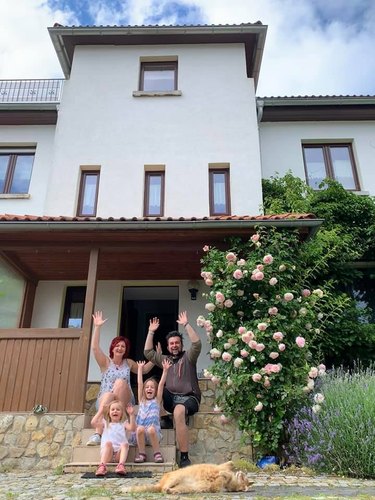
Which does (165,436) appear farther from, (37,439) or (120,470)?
(37,439)

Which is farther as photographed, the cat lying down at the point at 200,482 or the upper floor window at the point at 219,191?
the upper floor window at the point at 219,191

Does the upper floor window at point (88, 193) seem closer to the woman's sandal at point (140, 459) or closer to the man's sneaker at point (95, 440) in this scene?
the man's sneaker at point (95, 440)

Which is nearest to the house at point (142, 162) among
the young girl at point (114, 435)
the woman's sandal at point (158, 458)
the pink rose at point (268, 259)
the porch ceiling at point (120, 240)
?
the porch ceiling at point (120, 240)

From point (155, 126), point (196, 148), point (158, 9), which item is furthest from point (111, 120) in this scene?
point (158, 9)

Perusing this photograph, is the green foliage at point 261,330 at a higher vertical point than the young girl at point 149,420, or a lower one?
higher

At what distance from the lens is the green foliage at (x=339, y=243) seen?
27.3 ft

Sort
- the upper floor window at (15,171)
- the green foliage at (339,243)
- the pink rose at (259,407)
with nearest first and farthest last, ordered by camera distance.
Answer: the pink rose at (259,407) → the green foliage at (339,243) → the upper floor window at (15,171)

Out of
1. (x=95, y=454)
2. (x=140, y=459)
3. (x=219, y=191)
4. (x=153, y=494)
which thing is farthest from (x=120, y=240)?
(x=153, y=494)

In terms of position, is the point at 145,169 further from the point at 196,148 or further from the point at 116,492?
the point at 116,492

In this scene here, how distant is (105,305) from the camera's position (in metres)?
9.03

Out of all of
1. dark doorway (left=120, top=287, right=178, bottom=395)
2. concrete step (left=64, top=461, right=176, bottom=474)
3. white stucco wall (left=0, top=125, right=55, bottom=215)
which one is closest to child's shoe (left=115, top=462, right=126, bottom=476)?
concrete step (left=64, top=461, right=176, bottom=474)

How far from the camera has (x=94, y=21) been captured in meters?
11.7

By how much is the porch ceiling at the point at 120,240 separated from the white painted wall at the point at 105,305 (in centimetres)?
59

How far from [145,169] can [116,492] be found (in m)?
7.78
